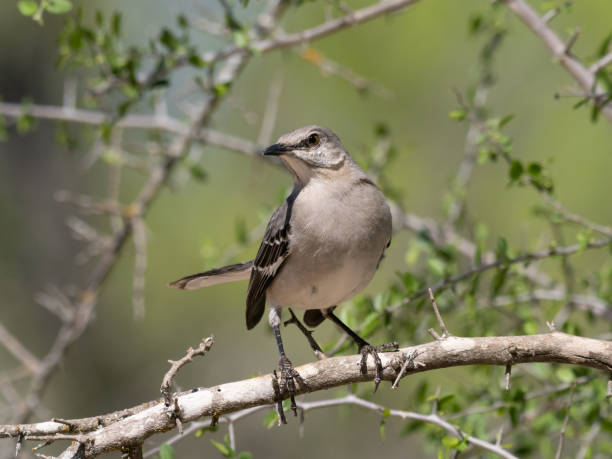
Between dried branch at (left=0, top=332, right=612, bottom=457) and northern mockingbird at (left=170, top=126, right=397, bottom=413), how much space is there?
55cm

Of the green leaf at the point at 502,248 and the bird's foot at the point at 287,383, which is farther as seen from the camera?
the green leaf at the point at 502,248

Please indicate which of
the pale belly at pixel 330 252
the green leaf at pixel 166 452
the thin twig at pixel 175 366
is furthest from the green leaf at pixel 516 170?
the green leaf at pixel 166 452

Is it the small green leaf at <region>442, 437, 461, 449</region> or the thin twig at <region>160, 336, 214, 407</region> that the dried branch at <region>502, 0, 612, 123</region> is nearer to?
the small green leaf at <region>442, 437, 461, 449</region>

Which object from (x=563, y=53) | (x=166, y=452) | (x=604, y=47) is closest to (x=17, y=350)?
(x=166, y=452)

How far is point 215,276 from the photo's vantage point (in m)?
4.91

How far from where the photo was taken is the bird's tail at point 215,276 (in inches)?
192

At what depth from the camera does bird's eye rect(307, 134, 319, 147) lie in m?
4.79

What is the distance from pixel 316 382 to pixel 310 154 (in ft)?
5.92

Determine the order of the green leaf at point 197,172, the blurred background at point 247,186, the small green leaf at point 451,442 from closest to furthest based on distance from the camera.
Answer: the small green leaf at point 451,442, the green leaf at point 197,172, the blurred background at point 247,186

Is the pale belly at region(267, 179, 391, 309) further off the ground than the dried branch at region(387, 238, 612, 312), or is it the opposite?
the pale belly at region(267, 179, 391, 309)

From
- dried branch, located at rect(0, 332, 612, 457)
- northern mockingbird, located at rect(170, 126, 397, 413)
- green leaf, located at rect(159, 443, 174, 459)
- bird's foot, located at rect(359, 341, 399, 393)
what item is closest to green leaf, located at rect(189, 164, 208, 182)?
northern mockingbird, located at rect(170, 126, 397, 413)

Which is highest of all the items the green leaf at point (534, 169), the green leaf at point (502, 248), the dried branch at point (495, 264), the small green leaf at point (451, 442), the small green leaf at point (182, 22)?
the small green leaf at point (182, 22)

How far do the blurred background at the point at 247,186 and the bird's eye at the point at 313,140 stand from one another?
6.21 metres

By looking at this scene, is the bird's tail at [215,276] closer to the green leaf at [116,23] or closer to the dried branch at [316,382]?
the dried branch at [316,382]
